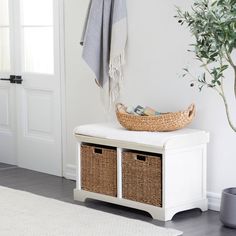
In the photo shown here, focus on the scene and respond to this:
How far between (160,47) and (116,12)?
1.53 feet

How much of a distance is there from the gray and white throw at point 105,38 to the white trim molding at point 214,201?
3.91ft

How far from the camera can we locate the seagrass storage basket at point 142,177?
4438 millimetres

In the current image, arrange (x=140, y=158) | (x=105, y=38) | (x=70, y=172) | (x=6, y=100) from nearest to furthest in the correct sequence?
(x=140, y=158), (x=105, y=38), (x=70, y=172), (x=6, y=100)

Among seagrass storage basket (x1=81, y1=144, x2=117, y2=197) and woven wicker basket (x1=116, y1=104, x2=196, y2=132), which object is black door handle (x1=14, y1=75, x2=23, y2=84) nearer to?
seagrass storage basket (x1=81, y1=144, x2=117, y2=197)

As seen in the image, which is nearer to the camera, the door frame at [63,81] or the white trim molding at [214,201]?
the white trim molding at [214,201]

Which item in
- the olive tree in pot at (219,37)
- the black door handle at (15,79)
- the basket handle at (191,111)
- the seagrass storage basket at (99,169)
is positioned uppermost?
the olive tree in pot at (219,37)

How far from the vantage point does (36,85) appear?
6.01 m

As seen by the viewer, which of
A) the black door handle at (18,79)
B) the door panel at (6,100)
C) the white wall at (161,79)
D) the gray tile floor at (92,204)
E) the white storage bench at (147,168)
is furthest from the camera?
the door panel at (6,100)

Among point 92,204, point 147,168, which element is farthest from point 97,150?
point 147,168

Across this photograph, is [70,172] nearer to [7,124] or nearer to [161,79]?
[7,124]

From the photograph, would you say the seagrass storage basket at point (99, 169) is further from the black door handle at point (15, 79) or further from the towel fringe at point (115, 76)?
the black door handle at point (15, 79)

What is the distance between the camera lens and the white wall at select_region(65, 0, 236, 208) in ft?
15.2

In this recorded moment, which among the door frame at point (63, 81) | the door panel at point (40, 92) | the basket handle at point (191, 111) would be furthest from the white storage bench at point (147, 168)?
the door panel at point (40, 92)

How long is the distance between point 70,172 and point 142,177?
1.35 m
